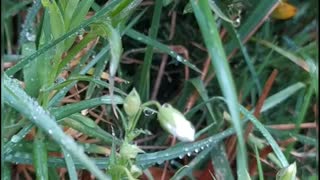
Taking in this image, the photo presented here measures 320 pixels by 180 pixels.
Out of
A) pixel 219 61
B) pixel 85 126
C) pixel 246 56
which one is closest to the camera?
pixel 219 61

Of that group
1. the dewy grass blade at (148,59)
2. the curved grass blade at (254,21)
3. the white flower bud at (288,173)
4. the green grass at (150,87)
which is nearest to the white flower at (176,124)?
the green grass at (150,87)

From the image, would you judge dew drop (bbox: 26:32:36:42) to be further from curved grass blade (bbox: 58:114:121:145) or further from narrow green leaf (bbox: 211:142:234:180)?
narrow green leaf (bbox: 211:142:234:180)

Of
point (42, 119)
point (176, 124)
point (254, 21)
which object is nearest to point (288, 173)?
point (176, 124)

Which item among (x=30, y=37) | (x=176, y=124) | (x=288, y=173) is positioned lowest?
(x=288, y=173)

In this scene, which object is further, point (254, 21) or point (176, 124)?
point (254, 21)

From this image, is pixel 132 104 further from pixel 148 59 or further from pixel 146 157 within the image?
pixel 148 59

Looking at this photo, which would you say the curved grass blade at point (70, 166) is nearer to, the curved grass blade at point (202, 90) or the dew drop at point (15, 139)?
the dew drop at point (15, 139)

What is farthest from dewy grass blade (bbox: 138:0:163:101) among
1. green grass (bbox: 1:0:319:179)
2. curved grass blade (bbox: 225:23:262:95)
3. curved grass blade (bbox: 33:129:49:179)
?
curved grass blade (bbox: 33:129:49:179)
